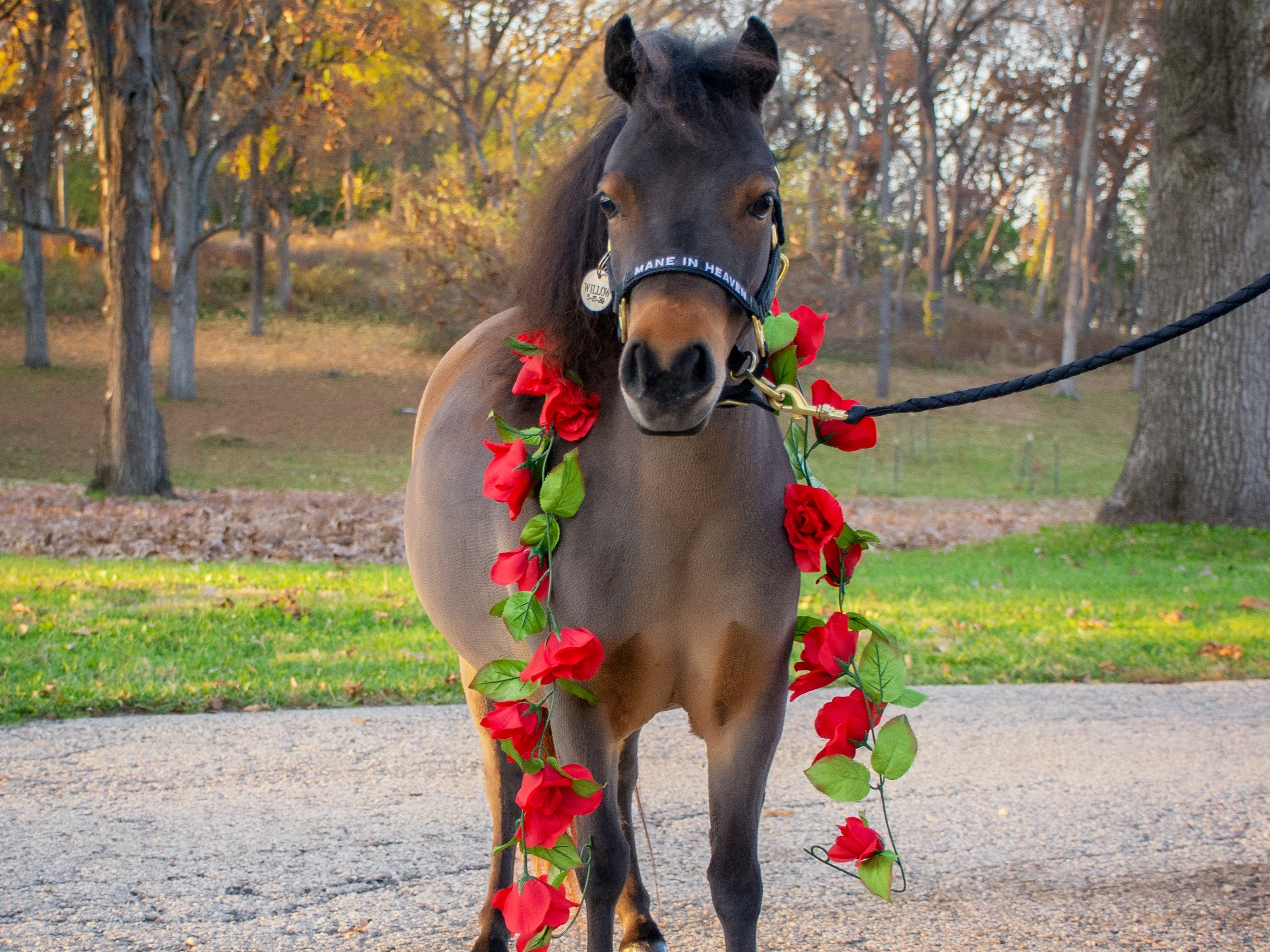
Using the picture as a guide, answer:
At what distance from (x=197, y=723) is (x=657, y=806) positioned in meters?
2.23

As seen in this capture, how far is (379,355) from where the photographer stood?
29203 mm

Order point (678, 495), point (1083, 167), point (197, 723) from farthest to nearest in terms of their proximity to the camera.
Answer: point (1083, 167) < point (197, 723) < point (678, 495)

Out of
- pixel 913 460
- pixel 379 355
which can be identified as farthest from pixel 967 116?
pixel 379 355

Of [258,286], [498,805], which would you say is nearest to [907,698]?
[498,805]

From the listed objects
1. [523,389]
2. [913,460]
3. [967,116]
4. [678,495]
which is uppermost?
[967,116]

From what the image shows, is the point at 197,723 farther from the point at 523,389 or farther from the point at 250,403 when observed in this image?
the point at 250,403

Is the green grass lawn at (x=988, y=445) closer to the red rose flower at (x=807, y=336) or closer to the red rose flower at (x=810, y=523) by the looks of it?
the red rose flower at (x=807, y=336)

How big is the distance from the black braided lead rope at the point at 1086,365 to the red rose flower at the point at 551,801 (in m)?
1.07

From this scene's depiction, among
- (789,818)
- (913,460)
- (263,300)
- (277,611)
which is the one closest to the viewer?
(789,818)

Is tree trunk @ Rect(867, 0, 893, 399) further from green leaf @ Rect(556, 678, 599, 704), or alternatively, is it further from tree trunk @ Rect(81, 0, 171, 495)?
green leaf @ Rect(556, 678, 599, 704)

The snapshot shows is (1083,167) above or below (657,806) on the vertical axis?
above

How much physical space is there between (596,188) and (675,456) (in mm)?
648

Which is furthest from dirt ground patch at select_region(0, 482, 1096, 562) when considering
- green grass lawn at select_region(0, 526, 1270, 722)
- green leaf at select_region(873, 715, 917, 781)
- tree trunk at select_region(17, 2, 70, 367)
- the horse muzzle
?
tree trunk at select_region(17, 2, 70, 367)

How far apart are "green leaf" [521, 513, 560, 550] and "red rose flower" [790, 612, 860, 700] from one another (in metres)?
0.69
